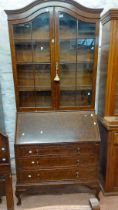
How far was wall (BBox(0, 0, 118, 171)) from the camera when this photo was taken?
7.20 ft

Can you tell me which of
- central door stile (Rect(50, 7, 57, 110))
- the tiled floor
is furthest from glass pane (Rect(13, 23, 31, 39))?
the tiled floor

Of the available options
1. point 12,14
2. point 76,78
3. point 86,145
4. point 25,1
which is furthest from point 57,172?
point 25,1

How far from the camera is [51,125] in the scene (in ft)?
6.87

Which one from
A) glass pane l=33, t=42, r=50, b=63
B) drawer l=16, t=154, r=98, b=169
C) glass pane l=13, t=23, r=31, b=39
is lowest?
drawer l=16, t=154, r=98, b=169

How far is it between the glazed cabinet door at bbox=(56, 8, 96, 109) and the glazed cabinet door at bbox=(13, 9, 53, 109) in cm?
14

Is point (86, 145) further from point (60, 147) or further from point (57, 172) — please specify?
point (57, 172)

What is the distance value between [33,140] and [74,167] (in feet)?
1.74

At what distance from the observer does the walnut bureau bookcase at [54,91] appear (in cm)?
196

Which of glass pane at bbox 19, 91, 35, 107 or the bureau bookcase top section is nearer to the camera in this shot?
the bureau bookcase top section

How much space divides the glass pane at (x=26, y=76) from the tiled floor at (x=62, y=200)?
1.26 m

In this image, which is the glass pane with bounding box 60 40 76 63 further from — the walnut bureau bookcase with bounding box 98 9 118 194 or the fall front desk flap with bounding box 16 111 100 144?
the fall front desk flap with bounding box 16 111 100 144

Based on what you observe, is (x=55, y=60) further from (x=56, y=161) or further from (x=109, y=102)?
(x=56, y=161)

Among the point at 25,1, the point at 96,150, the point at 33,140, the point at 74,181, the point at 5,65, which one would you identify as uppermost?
the point at 25,1

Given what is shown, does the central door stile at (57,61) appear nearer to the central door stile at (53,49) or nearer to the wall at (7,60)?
the central door stile at (53,49)
